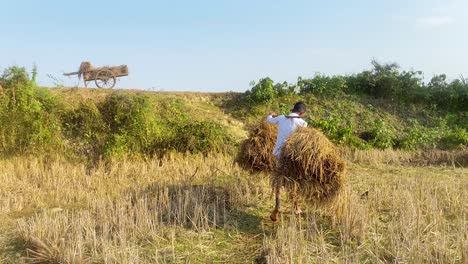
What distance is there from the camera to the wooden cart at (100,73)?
13266 mm

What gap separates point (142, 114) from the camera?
34.8 feet

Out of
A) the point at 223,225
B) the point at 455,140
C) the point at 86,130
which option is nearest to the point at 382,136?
the point at 455,140

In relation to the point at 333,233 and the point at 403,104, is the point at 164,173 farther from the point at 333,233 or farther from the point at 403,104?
the point at 403,104

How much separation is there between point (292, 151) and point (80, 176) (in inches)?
197

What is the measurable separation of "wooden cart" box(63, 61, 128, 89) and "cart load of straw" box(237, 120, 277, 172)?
8.11m

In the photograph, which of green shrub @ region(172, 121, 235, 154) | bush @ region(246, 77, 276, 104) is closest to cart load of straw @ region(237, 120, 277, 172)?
green shrub @ region(172, 121, 235, 154)

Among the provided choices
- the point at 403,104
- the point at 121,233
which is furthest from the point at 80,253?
the point at 403,104

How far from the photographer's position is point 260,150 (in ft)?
20.8

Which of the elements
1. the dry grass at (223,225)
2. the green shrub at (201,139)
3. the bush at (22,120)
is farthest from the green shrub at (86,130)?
the dry grass at (223,225)

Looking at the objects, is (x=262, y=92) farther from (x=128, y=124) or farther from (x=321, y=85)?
(x=128, y=124)

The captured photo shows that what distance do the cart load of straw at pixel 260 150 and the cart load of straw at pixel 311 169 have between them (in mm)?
934

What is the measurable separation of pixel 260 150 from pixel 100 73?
8.64 meters

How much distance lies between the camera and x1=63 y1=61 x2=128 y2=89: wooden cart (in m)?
13.3

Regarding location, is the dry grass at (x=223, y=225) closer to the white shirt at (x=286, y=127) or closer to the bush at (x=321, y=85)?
the white shirt at (x=286, y=127)
